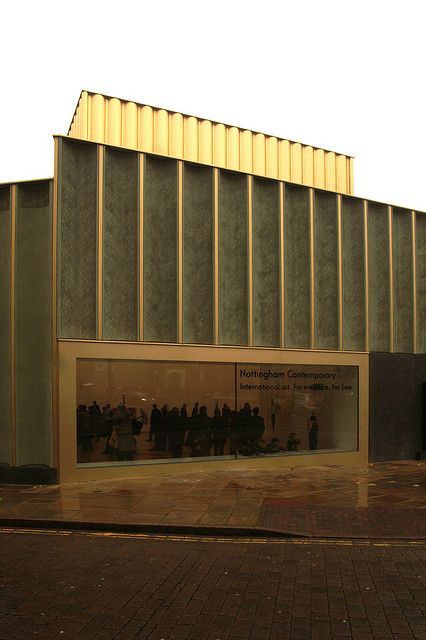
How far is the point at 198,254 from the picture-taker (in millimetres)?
14102

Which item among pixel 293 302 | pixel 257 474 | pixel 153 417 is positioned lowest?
pixel 257 474

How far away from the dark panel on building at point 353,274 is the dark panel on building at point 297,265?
3.96 ft

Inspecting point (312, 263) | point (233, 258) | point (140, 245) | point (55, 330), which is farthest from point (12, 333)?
point (312, 263)

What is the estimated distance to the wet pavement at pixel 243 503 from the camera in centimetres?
902

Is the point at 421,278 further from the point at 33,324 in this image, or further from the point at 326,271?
the point at 33,324

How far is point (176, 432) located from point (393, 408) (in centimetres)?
633

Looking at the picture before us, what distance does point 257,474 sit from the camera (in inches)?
539

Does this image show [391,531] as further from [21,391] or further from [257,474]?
[21,391]

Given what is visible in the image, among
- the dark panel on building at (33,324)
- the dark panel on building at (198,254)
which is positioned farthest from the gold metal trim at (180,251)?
the dark panel on building at (33,324)

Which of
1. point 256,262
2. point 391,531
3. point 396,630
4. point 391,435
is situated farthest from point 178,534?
point 391,435

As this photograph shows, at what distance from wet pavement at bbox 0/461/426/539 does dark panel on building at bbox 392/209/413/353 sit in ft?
13.4

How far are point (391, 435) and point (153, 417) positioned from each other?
6841mm

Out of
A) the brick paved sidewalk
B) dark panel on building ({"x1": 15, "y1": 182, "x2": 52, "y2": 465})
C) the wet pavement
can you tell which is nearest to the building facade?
dark panel on building ({"x1": 15, "y1": 182, "x2": 52, "y2": 465})

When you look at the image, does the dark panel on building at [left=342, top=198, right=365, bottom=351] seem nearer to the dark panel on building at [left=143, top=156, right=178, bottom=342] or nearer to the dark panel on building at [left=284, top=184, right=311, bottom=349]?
the dark panel on building at [left=284, top=184, right=311, bottom=349]
